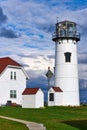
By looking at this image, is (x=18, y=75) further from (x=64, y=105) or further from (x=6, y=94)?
(x=64, y=105)

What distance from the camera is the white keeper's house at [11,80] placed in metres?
54.1

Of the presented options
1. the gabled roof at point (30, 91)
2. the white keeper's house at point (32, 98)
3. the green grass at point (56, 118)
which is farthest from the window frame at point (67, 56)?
the green grass at point (56, 118)

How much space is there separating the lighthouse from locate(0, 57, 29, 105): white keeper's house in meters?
6.47

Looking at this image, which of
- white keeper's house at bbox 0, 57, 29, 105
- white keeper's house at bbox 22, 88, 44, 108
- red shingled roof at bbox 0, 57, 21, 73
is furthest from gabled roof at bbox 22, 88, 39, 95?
red shingled roof at bbox 0, 57, 21, 73

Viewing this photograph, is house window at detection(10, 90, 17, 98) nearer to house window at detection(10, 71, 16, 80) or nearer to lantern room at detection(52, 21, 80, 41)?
house window at detection(10, 71, 16, 80)

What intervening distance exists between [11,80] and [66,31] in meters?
14.6

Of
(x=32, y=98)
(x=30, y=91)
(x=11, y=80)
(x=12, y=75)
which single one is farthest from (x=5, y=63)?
(x=32, y=98)

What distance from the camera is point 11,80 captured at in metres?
55.4

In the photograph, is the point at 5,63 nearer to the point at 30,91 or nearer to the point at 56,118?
the point at 30,91

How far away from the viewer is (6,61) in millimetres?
56594

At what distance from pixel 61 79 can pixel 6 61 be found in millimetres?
10326

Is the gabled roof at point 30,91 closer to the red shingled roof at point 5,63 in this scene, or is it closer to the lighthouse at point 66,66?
the red shingled roof at point 5,63

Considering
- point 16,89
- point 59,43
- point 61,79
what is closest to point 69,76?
point 61,79

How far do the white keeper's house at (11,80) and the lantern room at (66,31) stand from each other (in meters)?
10.4
